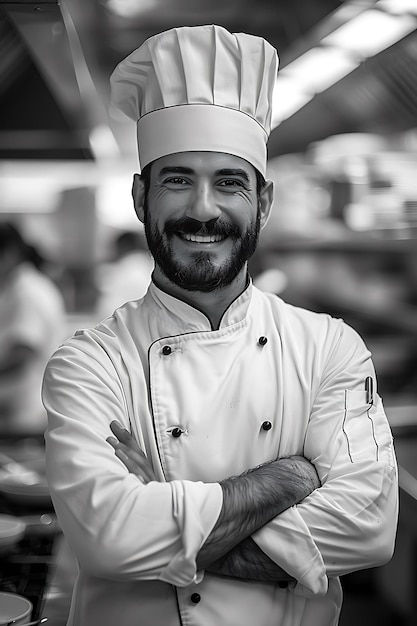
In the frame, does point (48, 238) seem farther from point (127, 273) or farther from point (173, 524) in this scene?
point (173, 524)

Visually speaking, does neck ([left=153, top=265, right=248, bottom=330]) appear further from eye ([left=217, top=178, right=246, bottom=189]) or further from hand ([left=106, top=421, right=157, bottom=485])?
hand ([left=106, top=421, right=157, bottom=485])

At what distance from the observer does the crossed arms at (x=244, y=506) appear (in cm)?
121

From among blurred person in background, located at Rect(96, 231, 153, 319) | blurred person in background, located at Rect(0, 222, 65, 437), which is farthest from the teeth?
blurred person in background, located at Rect(96, 231, 153, 319)

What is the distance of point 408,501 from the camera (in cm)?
234

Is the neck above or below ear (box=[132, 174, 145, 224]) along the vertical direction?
below

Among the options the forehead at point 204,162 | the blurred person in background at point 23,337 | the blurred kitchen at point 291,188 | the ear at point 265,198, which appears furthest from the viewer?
the blurred person in background at point 23,337

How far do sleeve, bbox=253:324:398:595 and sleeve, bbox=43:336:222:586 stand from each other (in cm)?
13

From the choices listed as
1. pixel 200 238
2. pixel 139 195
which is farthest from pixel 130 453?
pixel 139 195

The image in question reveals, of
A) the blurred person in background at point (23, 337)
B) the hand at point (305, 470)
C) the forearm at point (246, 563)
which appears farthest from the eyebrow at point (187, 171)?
the blurred person in background at point (23, 337)

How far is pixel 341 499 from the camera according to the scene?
4.17ft

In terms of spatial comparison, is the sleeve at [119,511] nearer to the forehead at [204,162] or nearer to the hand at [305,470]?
the hand at [305,470]

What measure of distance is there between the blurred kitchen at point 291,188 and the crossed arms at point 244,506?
0.56 metres

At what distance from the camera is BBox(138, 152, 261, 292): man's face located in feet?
4.45

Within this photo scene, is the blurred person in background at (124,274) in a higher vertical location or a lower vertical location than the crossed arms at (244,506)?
higher
